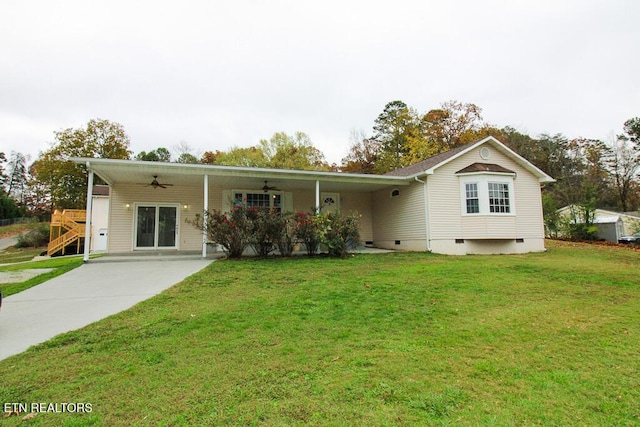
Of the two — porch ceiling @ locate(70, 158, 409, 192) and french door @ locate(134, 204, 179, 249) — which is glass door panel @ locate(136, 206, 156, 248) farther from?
porch ceiling @ locate(70, 158, 409, 192)

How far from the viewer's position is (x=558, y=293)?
5250 mm

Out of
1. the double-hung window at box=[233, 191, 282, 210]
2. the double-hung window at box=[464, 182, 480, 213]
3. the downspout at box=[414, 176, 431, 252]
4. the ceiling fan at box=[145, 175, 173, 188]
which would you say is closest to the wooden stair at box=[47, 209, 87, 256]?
the ceiling fan at box=[145, 175, 173, 188]

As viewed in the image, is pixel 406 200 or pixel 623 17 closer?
pixel 623 17

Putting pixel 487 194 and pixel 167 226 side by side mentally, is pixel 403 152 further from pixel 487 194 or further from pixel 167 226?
pixel 167 226

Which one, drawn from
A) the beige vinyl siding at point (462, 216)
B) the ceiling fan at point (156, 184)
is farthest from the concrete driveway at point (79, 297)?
the beige vinyl siding at point (462, 216)

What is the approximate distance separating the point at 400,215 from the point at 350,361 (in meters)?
10.8

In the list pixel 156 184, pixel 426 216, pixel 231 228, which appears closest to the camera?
pixel 231 228

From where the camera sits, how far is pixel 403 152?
85.9ft

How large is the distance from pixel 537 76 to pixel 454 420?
18.9 m

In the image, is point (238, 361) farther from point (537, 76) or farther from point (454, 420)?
point (537, 76)

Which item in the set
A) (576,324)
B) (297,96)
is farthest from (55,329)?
(297,96)

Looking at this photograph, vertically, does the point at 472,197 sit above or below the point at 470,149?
below

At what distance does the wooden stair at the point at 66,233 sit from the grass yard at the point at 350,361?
17710 millimetres

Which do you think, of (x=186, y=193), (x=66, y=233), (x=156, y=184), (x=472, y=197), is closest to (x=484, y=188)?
(x=472, y=197)
